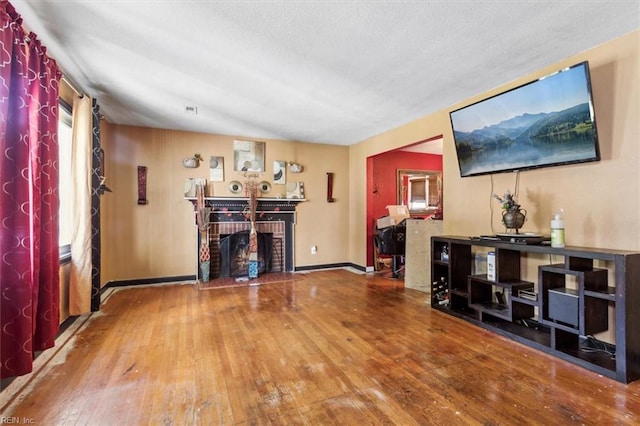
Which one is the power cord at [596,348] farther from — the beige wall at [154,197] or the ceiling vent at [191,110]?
the ceiling vent at [191,110]

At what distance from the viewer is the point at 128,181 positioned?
4.62 meters

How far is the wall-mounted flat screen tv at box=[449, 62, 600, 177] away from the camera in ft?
7.76

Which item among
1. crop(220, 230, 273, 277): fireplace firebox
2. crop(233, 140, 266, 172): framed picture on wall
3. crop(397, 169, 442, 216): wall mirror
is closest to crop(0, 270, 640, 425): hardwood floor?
crop(220, 230, 273, 277): fireplace firebox

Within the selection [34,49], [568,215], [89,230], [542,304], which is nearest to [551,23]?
[568,215]

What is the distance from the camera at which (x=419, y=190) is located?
6582mm

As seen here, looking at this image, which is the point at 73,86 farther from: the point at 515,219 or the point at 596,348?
the point at 596,348

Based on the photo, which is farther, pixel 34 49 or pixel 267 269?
pixel 267 269

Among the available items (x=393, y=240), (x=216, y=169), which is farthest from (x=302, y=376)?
(x=216, y=169)

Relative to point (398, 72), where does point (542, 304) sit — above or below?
below

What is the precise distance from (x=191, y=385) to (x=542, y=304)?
268 cm

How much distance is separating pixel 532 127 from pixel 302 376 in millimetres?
2842

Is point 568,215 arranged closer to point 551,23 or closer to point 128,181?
point 551,23

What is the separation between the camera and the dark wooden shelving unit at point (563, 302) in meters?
2.00

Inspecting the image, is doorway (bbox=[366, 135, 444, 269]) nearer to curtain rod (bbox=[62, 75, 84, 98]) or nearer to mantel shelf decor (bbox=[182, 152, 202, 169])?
mantel shelf decor (bbox=[182, 152, 202, 169])
